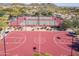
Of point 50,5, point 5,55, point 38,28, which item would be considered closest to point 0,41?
point 5,55

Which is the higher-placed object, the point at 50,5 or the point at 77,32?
the point at 50,5

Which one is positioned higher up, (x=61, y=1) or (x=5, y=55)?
(x=61, y=1)

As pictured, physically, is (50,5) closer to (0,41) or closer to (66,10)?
(66,10)

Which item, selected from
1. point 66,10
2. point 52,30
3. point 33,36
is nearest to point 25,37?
point 33,36

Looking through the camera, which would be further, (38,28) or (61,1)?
(38,28)

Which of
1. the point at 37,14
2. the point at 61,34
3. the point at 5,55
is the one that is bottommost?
the point at 5,55

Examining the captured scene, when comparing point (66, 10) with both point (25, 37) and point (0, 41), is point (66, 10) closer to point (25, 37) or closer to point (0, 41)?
point (25, 37)
